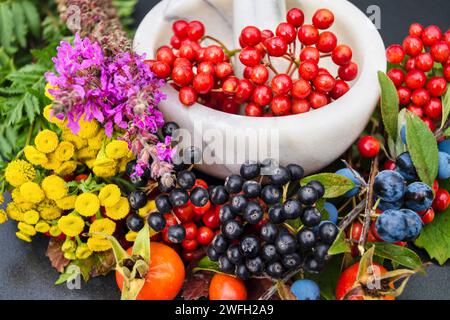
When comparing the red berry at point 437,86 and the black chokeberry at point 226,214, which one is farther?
the red berry at point 437,86

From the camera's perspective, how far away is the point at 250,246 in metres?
0.65

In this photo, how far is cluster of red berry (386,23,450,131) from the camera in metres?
0.79

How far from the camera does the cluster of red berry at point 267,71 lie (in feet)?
2.32

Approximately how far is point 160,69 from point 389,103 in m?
0.30

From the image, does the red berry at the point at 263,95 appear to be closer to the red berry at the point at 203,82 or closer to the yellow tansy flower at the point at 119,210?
the red berry at the point at 203,82

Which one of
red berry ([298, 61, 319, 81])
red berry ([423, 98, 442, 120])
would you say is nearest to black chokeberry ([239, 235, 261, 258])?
red berry ([298, 61, 319, 81])

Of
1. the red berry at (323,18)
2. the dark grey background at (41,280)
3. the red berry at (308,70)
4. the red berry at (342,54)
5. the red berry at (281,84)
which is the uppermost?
the red berry at (323,18)

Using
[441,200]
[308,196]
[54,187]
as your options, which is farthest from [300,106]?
[54,187]

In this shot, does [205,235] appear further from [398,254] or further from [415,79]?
[415,79]

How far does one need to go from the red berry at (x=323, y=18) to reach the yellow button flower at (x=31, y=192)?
42cm

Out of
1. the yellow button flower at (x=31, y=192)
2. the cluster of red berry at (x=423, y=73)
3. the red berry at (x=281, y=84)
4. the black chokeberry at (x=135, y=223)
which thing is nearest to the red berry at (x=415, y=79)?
the cluster of red berry at (x=423, y=73)

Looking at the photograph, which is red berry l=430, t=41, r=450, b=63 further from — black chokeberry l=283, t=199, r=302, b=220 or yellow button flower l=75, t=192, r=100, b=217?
yellow button flower l=75, t=192, r=100, b=217

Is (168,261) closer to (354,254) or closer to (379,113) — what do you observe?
(354,254)

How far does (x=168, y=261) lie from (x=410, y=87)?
0.41 meters
